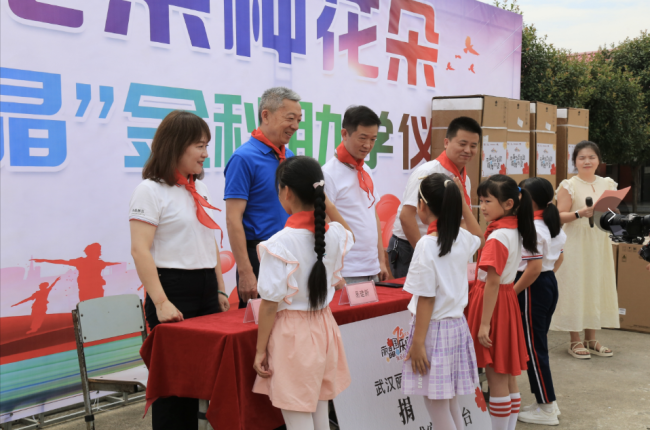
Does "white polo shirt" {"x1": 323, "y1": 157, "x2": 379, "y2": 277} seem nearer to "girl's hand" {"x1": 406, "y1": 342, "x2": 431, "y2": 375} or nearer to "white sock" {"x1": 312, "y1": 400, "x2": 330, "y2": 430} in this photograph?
"girl's hand" {"x1": 406, "y1": 342, "x2": 431, "y2": 375}

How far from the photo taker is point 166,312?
189 cm

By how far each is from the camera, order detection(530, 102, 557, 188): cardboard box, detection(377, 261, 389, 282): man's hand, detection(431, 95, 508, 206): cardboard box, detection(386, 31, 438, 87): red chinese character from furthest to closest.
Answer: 1. detection(530, 102, 557, 188): cardboard box
2. detection(431, 95, 508, 206): cardboard box
3. detection(386, 31, 438, 87): red chinese character
4. detection(377, 261, 389, 282): man's hand

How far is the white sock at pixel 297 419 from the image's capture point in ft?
5.71

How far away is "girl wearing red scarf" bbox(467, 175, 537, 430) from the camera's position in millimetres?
2369

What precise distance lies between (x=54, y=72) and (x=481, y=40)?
13.3 feet

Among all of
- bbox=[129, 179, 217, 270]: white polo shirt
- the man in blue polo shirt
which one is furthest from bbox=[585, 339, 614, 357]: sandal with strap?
bbox=[129, 179, 217, 270]: white polo shirt

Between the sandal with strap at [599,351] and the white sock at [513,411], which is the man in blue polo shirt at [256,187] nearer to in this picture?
the white sock at [513,411]

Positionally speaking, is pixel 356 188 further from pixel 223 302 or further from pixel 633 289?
pixel 633 289

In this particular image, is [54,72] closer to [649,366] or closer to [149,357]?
[149,357]

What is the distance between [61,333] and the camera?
2.87m

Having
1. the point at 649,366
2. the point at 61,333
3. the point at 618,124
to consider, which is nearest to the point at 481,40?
the point at 649,366

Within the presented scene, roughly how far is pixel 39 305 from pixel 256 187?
128 cm

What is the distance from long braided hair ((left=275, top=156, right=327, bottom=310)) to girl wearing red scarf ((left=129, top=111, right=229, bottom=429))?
391mm

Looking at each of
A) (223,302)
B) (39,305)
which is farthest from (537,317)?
(39,305)
